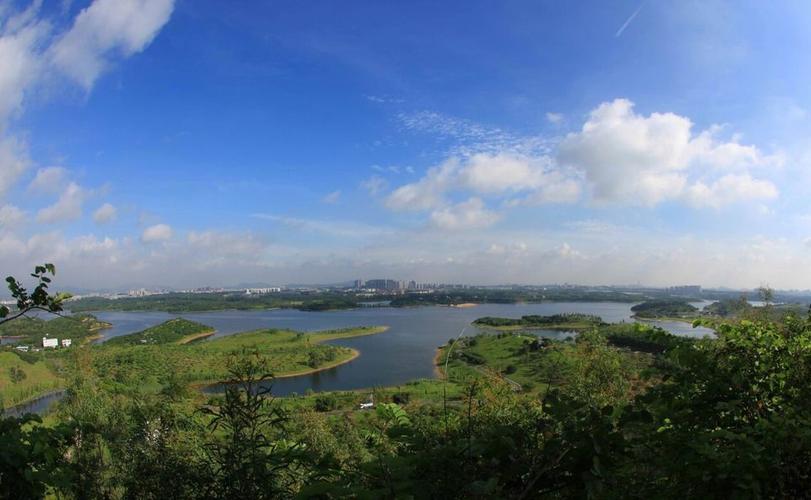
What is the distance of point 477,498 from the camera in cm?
132

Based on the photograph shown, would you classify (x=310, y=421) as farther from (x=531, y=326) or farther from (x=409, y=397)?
(x=531, y=326)

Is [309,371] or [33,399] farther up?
[33,399]

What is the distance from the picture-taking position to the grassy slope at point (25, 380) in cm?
3052

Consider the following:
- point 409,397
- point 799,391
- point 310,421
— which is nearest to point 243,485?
point 799,391

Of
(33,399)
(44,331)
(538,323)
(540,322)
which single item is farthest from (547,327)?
(44,331)

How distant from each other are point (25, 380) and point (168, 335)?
2492cm

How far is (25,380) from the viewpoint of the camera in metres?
34.2

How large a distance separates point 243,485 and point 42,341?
7168 cm

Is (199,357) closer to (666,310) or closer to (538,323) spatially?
(538,323)

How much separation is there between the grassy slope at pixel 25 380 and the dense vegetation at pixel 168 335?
12.8 m

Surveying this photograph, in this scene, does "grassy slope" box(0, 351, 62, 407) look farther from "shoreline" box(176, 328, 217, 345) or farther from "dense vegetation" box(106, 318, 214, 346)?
"shoreline" box(176, 328, 217, 345)

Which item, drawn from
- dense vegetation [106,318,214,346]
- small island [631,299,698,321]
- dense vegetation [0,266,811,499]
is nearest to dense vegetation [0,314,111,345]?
dense vegetation [106,318,214,346]

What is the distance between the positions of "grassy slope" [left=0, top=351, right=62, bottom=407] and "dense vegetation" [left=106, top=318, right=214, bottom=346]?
12798mm

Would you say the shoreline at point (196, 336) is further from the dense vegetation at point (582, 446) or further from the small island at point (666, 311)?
the dense vegetation at point (582, 446)
